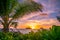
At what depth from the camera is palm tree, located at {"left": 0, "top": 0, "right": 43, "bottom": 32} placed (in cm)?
1061

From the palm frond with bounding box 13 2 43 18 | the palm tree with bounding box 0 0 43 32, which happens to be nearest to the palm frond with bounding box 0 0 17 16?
the palm tree with bounding box 0 0 43 32

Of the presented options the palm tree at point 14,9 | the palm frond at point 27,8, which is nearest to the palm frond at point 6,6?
the palm tree at point 14,9

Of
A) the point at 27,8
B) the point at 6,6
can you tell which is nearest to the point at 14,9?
the point at 6,6

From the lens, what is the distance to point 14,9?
1109cm

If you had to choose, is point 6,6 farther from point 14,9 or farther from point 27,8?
point 27,8

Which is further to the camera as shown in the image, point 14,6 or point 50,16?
point 50,16

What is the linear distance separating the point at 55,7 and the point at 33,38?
10.1 m

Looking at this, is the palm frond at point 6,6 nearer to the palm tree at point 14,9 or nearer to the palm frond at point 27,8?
the palm tree at point 14,9

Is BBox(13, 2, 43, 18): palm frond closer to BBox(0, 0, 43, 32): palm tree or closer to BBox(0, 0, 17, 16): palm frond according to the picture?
BBox(0, 0, 43, 32): palm tree

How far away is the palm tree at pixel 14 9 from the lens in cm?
1061

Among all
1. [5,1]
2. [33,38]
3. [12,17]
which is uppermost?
[5,1]

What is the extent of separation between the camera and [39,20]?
1500 centimetres

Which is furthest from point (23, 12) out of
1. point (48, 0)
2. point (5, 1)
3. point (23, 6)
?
point (48, 0)

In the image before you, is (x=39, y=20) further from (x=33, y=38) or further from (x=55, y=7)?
(x=33, y=38)
